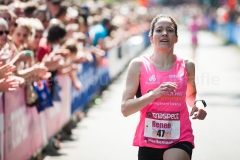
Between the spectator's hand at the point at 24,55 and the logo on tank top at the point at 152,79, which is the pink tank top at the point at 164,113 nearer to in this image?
the logo on tank top at the point at 152,79

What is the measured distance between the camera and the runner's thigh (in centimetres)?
477

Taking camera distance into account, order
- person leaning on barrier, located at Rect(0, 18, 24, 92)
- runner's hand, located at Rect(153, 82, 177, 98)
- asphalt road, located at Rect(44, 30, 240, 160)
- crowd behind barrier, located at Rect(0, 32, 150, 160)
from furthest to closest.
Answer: asphalt road, located at Rect(44, 30, 240, 160) → crowd behind barrier, located at Rect(0, 32, 150, 160) → person leaning on barrier, located at Rect(0, 18, 24, 92) → runner's hand, located at Rect(153, 82, 177, 98)

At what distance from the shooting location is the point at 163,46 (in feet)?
16.3

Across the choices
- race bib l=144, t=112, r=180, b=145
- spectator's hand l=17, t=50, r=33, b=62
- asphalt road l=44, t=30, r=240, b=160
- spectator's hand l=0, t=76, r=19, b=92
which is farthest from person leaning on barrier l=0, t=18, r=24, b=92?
asphalt road l=44, t=30, r=240, b=160

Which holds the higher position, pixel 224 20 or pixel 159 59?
pixel 224 20

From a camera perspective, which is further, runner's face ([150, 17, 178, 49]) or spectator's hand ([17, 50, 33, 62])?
spectator's hand ([17, 50, 33, 62])

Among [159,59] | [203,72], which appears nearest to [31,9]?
[159,59]

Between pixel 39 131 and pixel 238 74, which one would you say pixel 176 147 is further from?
pixel 238 74

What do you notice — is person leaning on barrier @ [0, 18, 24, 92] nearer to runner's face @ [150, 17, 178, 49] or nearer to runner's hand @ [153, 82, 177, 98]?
runner's face @ [150, 17, 178, 49]

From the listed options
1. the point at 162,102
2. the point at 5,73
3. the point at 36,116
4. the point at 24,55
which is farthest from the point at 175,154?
the point at 36,116

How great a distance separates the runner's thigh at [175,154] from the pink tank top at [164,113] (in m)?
0.09

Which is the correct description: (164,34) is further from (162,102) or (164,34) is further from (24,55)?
(24,55)

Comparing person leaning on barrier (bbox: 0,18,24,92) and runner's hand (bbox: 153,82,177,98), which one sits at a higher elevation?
person leaning on barrier (bbox: 0,18,24,92)

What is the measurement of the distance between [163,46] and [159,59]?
145 millimetres
